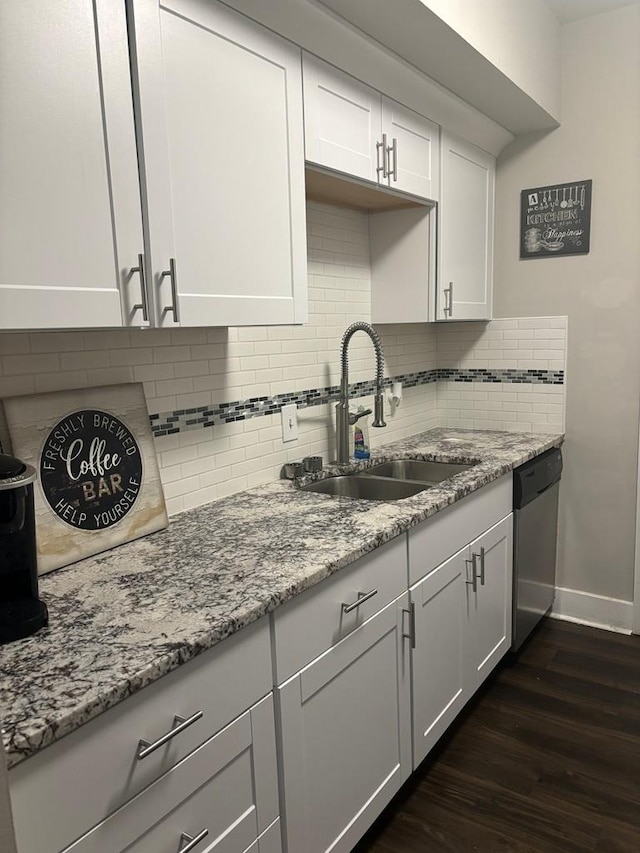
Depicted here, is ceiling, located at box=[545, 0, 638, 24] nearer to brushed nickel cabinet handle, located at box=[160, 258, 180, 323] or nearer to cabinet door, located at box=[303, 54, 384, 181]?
cabinet door, located at box=[303, 54, 384, 181]

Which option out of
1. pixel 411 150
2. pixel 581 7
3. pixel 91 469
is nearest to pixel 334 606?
pixel 91 469

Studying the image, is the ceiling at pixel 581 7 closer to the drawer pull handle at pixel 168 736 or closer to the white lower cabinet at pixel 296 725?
the white lower cabinet at pixel 296 725

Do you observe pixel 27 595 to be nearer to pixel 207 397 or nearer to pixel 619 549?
pixel 207 397

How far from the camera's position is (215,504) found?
1.92 metres

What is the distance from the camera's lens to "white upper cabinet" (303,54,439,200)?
176 centimetres

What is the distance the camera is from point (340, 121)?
1.86m

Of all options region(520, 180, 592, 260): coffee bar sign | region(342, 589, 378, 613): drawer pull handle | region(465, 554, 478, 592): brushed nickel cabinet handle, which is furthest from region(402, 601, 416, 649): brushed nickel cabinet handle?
region(520, 180, 592, 260): coffee bar sign

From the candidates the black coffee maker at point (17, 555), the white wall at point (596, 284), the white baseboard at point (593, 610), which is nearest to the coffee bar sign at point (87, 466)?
the black coffee maker at point (17, 555)

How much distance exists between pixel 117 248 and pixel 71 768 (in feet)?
3.02

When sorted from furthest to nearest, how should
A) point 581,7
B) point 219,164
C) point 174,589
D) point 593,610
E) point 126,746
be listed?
point 593,610 < point 581,7 < point 219,164 < point 174,589 < point 126,746

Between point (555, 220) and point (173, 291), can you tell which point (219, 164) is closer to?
Answer: point (173, 291)

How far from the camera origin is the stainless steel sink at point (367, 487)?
2.26 metres

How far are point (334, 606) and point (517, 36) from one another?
2.15 meters

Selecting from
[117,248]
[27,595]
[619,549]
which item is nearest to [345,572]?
[27,595]
